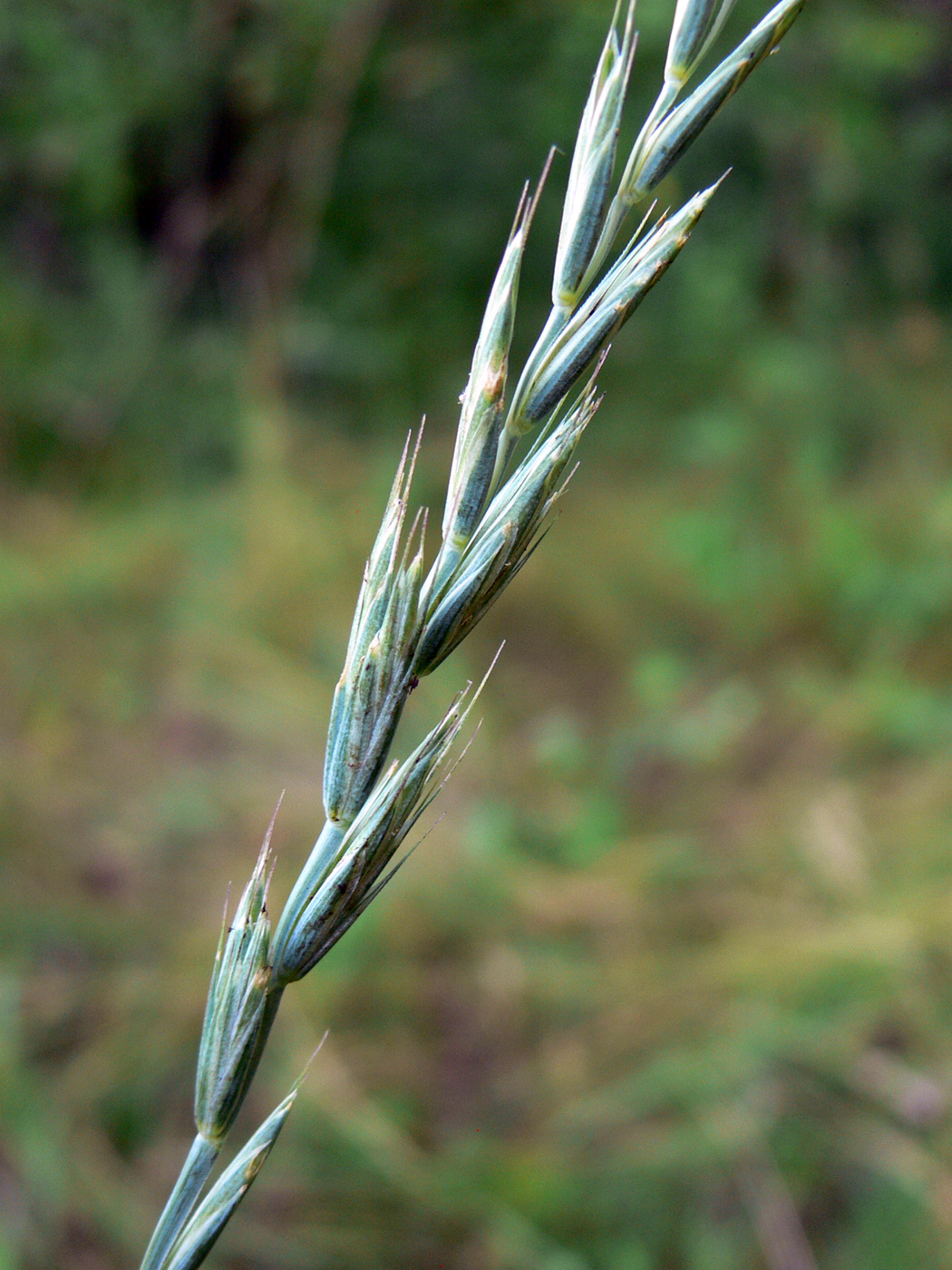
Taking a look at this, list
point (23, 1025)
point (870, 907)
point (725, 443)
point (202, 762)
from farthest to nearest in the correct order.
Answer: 1. point (725, 443)
2. point (202, 762)
3. point (870, 907)
4. point (23, 1025)

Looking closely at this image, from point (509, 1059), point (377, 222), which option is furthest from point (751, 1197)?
point (377, 222)

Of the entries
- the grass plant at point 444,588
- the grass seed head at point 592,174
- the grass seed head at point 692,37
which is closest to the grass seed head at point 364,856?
the grass plant at point 444,588

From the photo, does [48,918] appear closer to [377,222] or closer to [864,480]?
[864,480]

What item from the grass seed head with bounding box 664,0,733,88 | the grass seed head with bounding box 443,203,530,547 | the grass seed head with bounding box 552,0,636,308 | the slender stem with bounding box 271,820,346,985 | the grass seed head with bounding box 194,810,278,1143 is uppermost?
the grass seed head with bounding box 664,0,733,88

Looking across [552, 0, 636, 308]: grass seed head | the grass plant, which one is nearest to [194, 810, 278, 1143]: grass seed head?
the grass plant

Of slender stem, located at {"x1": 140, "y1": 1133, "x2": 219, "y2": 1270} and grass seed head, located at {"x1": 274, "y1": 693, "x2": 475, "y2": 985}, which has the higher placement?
grass seed head, located at {"x1": 274, "y1": 693, "x2": 475, "y2": 985}

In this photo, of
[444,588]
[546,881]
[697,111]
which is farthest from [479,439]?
[546,881]

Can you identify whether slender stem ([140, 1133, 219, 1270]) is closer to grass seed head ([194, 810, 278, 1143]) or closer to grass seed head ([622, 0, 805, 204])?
grass seed head ([194, 810, 278, 1143])
